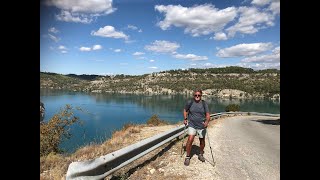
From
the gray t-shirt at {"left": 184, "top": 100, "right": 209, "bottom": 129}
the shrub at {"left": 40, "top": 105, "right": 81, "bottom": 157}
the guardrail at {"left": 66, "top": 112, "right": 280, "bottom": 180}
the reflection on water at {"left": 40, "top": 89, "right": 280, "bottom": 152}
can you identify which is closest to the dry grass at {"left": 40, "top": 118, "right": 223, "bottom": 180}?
the guardrail at {"left": 66, "top": 112, "right": 280, "bottom": 180}


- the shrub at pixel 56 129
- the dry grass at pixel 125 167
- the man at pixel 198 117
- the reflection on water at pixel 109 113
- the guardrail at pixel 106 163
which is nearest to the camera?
the guardrail at pixel 106 163

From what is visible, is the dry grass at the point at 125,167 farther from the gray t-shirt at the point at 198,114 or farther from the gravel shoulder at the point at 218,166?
the gray t-shirt at the point at 198,114

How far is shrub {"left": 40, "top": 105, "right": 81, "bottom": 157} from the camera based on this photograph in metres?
13.6

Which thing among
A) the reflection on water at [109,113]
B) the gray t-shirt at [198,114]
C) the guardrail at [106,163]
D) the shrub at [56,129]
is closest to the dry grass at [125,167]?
the guardrail at [106,163]

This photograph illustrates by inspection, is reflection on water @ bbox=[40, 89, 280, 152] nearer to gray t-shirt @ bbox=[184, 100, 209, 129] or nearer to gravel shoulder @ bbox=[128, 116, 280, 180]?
gravel shoulder @ bbox=[128, 116, 280, 180]

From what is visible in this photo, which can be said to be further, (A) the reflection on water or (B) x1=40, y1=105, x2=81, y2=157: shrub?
(A) the reflection on water

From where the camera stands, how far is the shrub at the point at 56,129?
1362 centimetres

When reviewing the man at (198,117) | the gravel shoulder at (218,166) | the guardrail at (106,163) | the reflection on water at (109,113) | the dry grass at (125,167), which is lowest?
the reflection on water at (109,113)

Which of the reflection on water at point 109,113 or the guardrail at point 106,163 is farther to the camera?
the reflection on water at point 109,113
